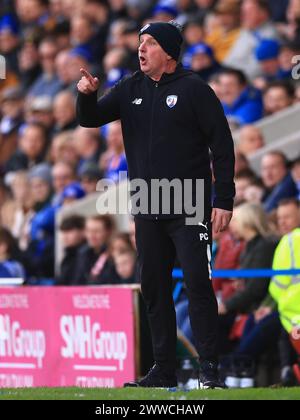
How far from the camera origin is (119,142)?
1496cm

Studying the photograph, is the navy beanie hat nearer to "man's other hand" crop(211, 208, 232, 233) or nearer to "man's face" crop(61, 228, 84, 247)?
"man's other hand" crop(211, 208, 232, 233)

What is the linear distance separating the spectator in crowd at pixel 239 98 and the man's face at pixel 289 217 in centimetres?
331

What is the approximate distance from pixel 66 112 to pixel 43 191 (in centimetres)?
175

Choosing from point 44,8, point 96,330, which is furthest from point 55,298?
point 44,8

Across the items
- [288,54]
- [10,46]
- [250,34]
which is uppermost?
[10,46]

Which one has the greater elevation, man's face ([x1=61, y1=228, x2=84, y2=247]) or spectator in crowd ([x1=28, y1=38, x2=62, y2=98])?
spectator in crowd ([x1=28, y1=38, x2=62, y2=98])

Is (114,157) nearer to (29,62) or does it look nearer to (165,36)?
(29,62)

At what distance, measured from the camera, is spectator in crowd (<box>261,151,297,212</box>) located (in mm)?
12117

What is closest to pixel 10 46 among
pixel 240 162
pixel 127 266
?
pixel 240 162

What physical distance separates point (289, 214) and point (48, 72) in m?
9.06

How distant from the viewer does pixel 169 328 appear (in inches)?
314

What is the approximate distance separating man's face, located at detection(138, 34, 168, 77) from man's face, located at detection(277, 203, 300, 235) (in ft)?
11.0

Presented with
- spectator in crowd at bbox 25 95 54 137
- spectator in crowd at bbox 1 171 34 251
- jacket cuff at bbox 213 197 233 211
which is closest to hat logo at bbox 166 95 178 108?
jacket cuff at bbox 213 197 233 211
